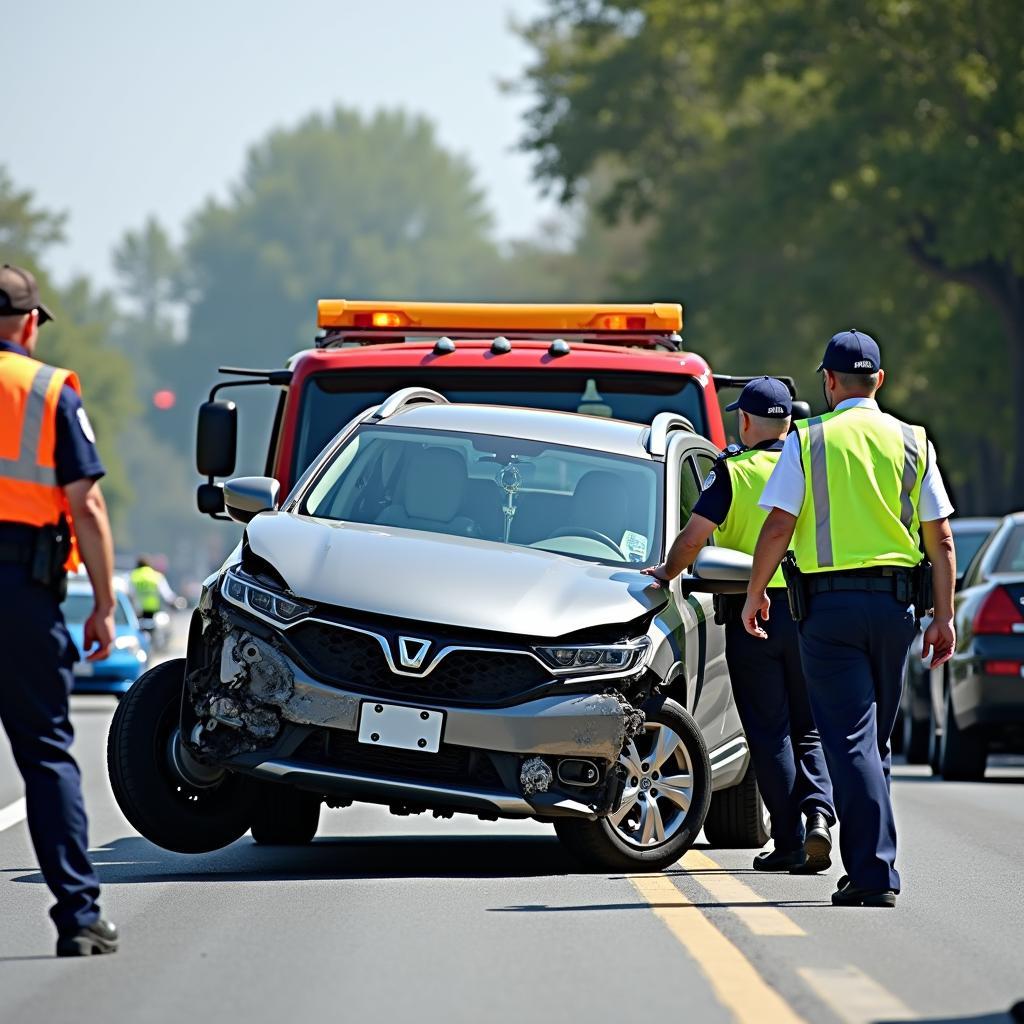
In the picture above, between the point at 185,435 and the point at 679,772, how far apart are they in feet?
573

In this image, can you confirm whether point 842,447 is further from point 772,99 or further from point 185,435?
point 185,435

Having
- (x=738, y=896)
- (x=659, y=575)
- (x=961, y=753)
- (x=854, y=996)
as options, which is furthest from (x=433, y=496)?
(x=961, y=753)

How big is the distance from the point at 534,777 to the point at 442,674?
51 centimetres

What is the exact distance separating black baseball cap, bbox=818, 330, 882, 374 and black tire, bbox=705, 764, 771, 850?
9.21 feet

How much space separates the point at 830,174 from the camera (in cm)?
4303

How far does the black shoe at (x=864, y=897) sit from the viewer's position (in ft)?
32.0

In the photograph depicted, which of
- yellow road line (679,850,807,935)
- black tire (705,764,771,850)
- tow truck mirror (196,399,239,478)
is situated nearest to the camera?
yellow road line (679,850,807,935)

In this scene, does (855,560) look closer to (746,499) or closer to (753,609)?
(753,609)

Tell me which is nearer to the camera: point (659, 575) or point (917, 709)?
point (659, 575)

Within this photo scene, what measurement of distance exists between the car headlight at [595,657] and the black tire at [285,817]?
1.95 metres

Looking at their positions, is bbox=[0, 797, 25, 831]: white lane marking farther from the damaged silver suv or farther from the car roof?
the car roof

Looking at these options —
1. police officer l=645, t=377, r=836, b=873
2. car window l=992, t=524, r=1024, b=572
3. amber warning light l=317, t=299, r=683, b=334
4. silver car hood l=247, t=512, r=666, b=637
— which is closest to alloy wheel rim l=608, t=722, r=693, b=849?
police officer l=645, t=377, r=836, b=873

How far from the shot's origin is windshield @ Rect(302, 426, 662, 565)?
37.7 ft

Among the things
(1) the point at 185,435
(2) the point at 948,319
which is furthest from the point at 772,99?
(1) the point at 185,435
